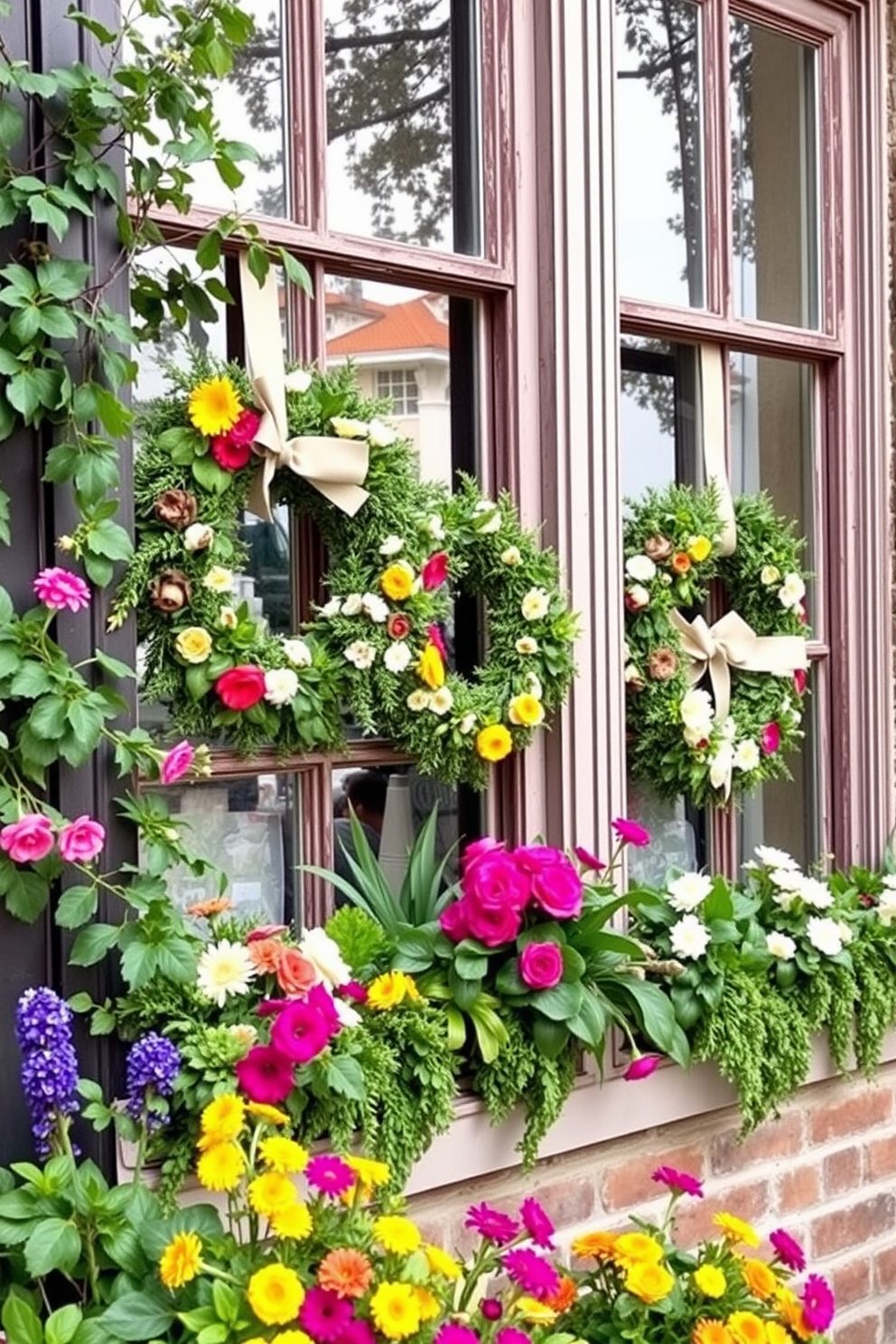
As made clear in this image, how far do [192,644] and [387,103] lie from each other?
2.83 feet

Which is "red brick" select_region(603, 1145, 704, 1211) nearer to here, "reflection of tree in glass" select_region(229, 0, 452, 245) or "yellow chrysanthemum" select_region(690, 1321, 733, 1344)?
"yellow chrysanthemum" select_region(690, 1321, 733, 1344)

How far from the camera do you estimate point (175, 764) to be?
159cm

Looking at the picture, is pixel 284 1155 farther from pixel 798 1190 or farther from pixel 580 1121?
pixel 798 1190

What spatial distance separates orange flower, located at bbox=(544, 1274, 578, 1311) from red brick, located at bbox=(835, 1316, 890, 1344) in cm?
96

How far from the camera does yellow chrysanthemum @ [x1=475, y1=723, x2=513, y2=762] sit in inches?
76.4

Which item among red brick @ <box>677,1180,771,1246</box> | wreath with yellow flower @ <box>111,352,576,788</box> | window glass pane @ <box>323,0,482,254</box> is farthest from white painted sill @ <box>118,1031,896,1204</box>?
window glass pane @ <box>323,0,482,254</box>

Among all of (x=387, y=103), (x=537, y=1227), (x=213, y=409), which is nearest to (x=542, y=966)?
(x=537, y=1227)

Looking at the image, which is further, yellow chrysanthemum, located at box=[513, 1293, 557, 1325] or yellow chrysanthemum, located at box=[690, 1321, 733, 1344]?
yellow chrysanthemum, located at box=[690, 1321, 733, 1344]

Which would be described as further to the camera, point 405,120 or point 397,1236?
point 405,120

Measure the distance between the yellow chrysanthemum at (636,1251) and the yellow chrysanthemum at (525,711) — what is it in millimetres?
661

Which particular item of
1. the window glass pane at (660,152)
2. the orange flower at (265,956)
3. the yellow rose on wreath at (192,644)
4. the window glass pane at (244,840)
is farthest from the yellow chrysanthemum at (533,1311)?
the window glass pane at (660,152)

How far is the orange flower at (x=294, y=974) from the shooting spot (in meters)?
1.64

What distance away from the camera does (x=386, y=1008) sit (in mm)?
1772

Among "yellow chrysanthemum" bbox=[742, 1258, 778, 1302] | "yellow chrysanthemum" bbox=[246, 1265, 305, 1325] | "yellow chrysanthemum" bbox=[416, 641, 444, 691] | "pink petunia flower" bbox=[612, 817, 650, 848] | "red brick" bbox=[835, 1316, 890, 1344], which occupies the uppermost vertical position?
"yellow chrysanthemum" bbox=[416, 641, 444, 691]
